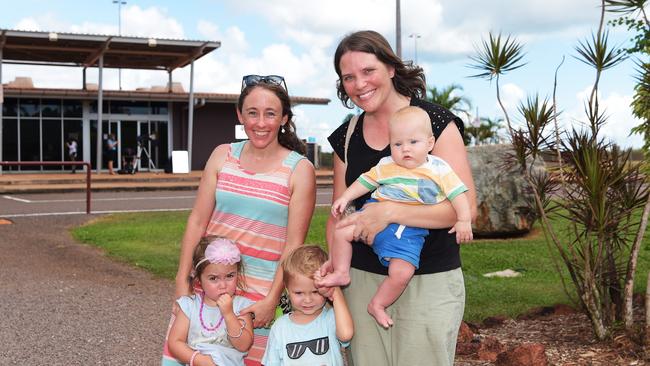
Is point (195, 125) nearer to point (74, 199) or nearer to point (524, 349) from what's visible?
point (74, 199)

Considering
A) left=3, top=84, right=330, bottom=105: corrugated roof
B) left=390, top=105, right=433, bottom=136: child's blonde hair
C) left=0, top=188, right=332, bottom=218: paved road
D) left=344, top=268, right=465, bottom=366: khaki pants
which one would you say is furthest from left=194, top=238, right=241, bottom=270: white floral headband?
left=3, top=84, right=330, bottom=105: corrugated roof

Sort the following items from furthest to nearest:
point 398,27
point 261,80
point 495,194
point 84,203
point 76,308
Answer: point 398,27 < point 84,203 < point 495,194 < point 76,308 < point 261,80

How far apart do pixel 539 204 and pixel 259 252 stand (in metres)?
3.03

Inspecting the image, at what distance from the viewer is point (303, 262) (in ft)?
9.55

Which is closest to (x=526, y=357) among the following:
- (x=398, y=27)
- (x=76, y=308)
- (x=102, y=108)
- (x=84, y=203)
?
(x=76, y=308)

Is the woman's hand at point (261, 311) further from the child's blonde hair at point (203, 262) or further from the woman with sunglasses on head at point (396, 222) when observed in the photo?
the woman with sunglasses on head at point (396, 222)

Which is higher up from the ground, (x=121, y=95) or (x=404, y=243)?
(x=121, y=95)

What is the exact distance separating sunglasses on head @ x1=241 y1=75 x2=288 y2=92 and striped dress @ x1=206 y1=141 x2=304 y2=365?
32 cm

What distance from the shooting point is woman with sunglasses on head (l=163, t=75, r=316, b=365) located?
3.12m

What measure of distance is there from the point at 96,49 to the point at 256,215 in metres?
29.1

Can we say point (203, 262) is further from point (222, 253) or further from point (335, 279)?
point (335, 279)

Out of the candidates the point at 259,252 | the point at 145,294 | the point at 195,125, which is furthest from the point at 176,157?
the point at 259,252

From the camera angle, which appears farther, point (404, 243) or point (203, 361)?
point (203, 361)

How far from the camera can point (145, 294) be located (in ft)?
25.5
